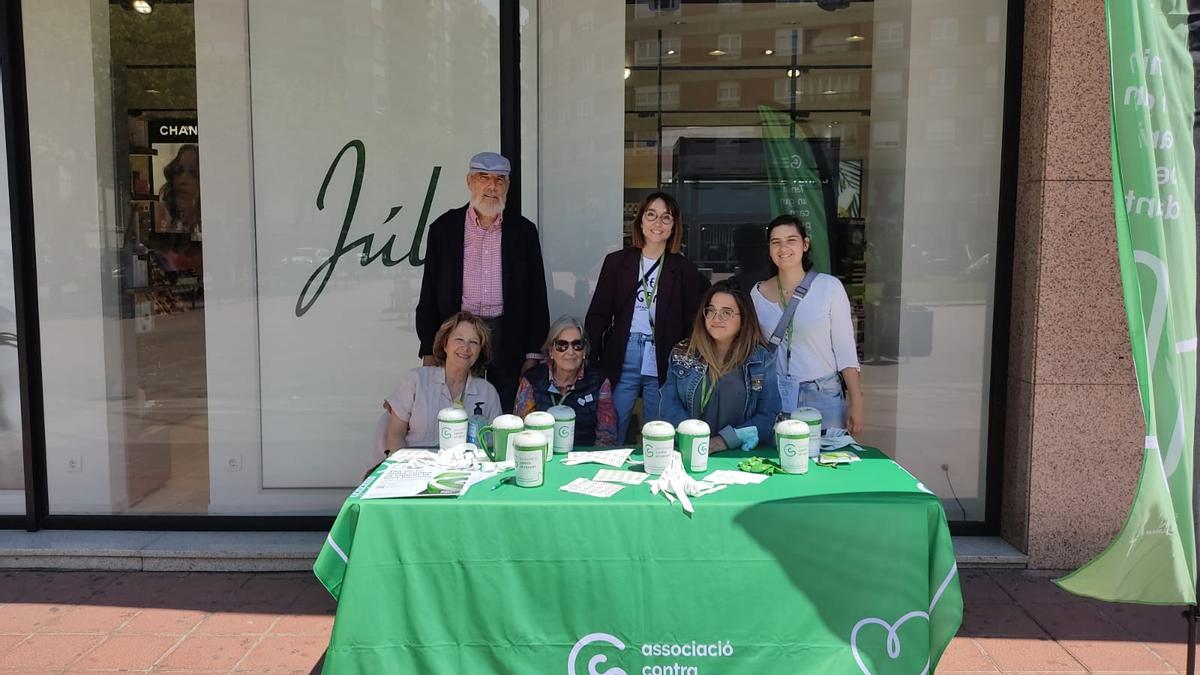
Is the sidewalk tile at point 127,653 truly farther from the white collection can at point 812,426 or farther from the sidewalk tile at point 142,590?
the white collection can at point 812,426

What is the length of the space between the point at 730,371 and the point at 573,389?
24.9 inches

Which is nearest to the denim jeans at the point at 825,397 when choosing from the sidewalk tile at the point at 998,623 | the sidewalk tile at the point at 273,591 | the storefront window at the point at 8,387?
the sidewalk tile at the point at 998,623

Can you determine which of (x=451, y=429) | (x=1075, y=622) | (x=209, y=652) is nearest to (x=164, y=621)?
(x=209, y=652)

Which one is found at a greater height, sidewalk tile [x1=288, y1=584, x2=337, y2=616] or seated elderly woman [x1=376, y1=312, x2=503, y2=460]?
seated elderly woman [x1=376, y1=312, x2=503, y2=460]

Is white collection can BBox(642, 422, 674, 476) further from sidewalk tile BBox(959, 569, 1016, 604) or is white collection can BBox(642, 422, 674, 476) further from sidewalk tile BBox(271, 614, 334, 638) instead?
sidewalk tile BBox(959, 569, 1016, 604)

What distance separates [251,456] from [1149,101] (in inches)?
163

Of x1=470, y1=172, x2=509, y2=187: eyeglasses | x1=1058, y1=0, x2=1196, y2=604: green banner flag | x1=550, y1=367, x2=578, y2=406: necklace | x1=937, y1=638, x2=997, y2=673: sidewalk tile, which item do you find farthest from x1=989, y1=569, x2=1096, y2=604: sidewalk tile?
x1=470, y1=172, x2=509, y2=187: eyeglasses

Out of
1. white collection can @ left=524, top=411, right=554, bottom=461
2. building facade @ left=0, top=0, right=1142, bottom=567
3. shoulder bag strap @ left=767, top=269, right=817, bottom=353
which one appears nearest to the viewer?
white collection can @ left=524, top=411, right=554, bottom=461

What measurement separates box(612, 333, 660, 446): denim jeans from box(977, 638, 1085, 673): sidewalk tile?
1.55 m

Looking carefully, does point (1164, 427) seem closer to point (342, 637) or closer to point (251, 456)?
point (342, 637)

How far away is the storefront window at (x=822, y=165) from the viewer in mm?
4445

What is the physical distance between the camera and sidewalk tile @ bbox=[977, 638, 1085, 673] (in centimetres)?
326

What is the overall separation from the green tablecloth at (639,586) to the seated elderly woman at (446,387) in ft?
3.20

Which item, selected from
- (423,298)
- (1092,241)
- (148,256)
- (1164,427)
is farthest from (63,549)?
(1092,241)
